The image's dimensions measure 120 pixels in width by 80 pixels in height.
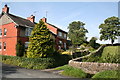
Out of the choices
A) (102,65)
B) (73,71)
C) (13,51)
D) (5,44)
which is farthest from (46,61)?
(5,44)

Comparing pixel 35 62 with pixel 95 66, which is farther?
pixel 35 62

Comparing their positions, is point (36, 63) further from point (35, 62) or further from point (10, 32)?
point (10, 32)

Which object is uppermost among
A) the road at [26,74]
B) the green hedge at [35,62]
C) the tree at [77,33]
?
the tree at [77,33]

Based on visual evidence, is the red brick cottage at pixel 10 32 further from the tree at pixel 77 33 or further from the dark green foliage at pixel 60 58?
the tree at pixel 77 33

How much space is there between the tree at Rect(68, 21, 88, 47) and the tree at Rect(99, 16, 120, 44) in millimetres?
7799

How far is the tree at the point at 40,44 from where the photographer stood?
1788 centimetres

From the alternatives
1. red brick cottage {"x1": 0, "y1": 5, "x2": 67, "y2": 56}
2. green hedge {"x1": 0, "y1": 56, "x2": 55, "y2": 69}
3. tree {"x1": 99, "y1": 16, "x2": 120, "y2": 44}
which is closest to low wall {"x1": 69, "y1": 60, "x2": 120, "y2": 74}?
green hedge {"x1": 0, "y1": 56, "x2": 55, "y2": 69}

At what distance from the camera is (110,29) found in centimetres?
4919

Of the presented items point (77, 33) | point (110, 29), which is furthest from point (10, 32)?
point (110, 29)

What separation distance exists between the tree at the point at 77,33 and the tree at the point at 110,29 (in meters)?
7.80

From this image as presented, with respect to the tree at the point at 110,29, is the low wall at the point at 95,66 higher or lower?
lower

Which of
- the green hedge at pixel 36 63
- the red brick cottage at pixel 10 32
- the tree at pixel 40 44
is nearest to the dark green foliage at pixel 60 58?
the green hedge at pixel 36 63

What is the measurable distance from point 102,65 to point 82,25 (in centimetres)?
4811

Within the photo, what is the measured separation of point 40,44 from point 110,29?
39.2 metres
